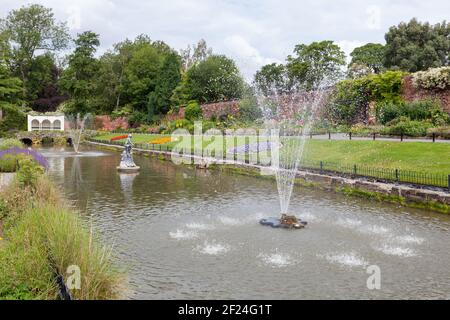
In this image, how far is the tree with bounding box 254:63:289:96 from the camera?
7831cm

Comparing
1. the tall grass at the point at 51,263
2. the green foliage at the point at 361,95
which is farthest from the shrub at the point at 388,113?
the tall grass at the point at 51,263

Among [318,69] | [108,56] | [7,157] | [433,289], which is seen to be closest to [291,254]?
[433,289]

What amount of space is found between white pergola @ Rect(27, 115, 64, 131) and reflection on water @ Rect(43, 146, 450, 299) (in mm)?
60876

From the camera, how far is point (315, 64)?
69.9 m

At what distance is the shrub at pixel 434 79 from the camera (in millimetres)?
39188

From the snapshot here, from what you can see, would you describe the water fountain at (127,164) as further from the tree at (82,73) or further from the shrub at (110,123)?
the tree at (82,73)

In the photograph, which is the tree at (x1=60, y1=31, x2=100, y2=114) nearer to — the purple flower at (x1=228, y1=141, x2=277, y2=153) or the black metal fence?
the purple flower at (x1=228, y1=141, x2=277, y2=153)

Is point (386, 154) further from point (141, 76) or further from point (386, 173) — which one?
point (141, 76)

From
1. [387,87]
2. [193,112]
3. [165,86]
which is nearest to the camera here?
[387,87]

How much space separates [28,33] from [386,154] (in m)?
82.7

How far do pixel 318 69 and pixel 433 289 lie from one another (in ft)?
207

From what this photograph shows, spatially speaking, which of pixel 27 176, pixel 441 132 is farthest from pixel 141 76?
pixel 27 176

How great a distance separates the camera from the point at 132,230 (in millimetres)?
14516
